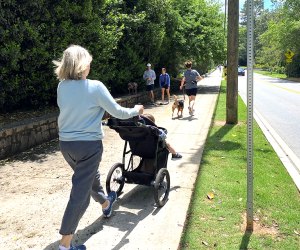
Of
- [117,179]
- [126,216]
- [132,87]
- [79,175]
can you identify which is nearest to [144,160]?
[117,179]

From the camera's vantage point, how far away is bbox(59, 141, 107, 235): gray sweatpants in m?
3.50

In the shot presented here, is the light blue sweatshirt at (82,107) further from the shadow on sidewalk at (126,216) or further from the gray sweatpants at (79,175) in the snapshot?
the shadow on sidewalk at (126,216)

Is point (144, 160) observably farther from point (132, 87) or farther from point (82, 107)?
point (132, 87)

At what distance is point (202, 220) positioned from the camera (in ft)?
14.9

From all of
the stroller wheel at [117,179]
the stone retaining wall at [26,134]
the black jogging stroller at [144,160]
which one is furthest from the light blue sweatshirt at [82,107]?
the stone retaining wall at [26,134]

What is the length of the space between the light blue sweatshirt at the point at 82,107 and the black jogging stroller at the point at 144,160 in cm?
109

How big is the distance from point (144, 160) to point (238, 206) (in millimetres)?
1417

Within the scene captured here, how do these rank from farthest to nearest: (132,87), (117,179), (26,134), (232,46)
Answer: (132,87), (232,46), (26,134), (117,179)

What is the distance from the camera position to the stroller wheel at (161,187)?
15.9 ft

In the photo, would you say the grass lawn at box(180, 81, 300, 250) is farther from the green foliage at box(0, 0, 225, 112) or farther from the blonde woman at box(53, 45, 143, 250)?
the green foliage at box(0, 0, 225, 112)

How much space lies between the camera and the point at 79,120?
11.4 ft

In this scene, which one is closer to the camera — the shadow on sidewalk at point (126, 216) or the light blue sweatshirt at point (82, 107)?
the light blue sweatshirt at point (82, 107)

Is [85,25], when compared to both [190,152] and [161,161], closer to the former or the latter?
[190,152]

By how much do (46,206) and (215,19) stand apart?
999 inches
